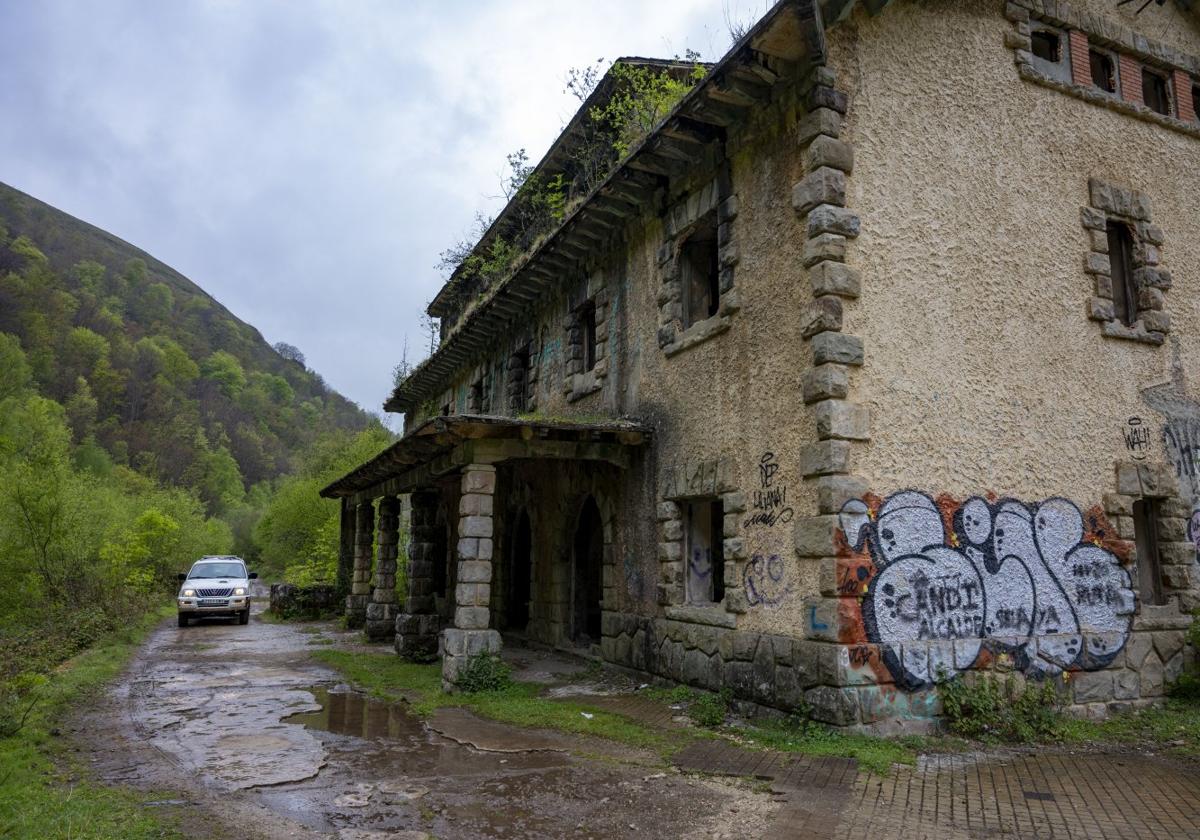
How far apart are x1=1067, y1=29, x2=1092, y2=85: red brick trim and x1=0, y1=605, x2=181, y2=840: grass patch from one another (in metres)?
11.5

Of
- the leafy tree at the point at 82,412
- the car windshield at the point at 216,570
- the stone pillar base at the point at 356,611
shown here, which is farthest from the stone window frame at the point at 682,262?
the leafy tree at the point at 82,412

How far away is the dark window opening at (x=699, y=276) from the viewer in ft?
33.1

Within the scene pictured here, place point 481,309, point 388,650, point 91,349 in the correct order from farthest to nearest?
point 91,349 → point 481,309 → point 388,650

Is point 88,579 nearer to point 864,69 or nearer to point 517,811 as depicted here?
point 517,811

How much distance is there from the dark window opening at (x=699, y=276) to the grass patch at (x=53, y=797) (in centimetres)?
747

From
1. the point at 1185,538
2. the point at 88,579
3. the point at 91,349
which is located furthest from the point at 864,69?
the point at 91,349

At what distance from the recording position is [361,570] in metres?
18.8

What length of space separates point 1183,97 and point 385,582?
50.0 feet

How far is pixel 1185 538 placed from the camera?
899cm

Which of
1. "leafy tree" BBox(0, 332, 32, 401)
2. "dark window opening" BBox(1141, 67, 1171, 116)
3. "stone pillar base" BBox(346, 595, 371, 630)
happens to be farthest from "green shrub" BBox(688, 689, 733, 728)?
"leafy tree" BBox(0, 332, 32, 401)

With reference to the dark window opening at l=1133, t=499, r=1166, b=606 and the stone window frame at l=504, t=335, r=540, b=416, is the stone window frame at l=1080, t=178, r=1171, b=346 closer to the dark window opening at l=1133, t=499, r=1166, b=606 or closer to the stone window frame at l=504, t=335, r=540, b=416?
the dark window opening at l=1133, t=499, r=1166, b=606

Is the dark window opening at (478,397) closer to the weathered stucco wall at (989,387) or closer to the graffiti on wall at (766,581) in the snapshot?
the graffiti on wall at (766,581)

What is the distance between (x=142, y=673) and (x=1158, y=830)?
39.5ft

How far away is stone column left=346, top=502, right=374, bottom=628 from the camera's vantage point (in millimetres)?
18469
